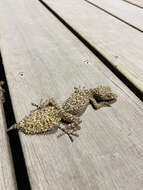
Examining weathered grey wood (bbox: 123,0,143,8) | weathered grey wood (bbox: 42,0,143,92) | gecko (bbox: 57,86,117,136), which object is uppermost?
gecko (bbox: 57,86,117,136)

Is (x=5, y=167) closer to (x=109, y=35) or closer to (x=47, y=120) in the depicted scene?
(x=47, y=120)

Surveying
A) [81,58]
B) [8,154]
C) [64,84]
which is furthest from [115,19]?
[8,154]

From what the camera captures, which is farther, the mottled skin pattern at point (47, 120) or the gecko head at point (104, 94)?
the gecko head at point (104, 94)

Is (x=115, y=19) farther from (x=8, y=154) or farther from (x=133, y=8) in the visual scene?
(x=8, y=154)

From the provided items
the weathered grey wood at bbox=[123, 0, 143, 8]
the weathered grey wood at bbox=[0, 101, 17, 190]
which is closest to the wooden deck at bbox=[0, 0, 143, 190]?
the weathered grey wood at bbox=[0, 101, 17, 190]

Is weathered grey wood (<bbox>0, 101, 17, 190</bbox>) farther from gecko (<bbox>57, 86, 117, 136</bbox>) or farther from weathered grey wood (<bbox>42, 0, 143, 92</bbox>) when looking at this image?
weathered grey wood (<bbox>42, 0, 143, 92</bbox>)

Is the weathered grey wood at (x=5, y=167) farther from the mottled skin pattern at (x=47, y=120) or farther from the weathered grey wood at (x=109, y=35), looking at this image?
the weathered grey wood at (x=109, y=35)

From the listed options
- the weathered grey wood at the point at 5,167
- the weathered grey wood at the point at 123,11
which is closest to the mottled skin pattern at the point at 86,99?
the weathered grey wood at the point at 5,167
